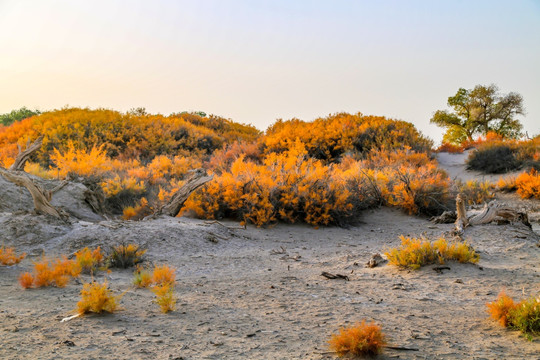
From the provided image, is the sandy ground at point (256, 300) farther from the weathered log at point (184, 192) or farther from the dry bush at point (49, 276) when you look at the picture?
the weathered log at point (184, 192)

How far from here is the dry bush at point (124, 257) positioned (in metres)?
6.07

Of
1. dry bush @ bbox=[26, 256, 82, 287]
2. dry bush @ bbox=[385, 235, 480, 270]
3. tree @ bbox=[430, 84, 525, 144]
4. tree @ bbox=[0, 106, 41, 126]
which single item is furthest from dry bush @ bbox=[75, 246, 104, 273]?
tree @ bbox=[430, 84, 525, 144]

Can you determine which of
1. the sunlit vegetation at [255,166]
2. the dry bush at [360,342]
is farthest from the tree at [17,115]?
the dry bush at [360,342]

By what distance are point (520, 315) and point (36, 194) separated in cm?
686

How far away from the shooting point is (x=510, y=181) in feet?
45.7

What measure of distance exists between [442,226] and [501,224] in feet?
4.45

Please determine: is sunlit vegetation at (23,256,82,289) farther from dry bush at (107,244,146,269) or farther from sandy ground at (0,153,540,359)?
dry bush at (107,244,146,269)

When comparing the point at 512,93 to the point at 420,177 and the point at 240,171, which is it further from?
the point at 240,171

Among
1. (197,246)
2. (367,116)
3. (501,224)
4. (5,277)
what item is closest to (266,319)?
(5,277)

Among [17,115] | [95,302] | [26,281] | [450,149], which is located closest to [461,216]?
[95,302]

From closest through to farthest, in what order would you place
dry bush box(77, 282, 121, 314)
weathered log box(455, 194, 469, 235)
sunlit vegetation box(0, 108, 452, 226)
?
dry bush box(77, 282, 121, 314) < weathered log box(455, 194, 469, 235) < sunlit vegetation box(0, 108, 452, 226)

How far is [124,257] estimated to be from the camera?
20.1 feet

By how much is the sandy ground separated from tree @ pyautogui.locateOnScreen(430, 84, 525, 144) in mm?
29997

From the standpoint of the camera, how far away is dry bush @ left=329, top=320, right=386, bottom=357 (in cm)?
299
